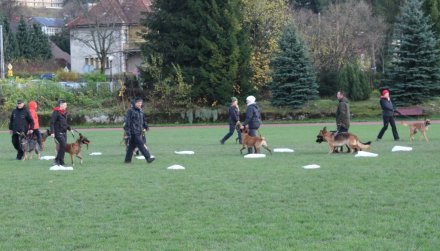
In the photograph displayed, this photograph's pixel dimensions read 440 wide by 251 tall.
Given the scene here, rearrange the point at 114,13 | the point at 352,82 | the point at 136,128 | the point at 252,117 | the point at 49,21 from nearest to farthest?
the point at 136,128
the point at 252,117
the point at 352,82
the point at 114,13
the point at 49,21

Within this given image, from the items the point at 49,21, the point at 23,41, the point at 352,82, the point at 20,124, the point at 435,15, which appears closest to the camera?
the point at 20,124

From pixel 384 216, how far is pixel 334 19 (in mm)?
50105

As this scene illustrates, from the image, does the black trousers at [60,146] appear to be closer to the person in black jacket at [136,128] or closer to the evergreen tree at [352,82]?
the person in black jacket at [136,128]

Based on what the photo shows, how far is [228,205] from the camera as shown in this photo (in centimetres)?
1103

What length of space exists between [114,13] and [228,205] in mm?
65301

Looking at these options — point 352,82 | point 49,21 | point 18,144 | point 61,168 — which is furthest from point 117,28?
point 49,21

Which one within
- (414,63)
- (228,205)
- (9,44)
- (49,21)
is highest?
(49,21)

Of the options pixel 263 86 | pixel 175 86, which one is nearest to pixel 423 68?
pixel 263 86

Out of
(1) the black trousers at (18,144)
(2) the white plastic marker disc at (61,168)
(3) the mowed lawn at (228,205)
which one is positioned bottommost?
(3) the mowed lawn at (228,205)

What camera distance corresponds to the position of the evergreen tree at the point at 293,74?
45875 millimetres

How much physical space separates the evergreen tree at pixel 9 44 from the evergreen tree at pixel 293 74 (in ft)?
147

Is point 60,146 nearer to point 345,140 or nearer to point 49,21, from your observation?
point 345,140

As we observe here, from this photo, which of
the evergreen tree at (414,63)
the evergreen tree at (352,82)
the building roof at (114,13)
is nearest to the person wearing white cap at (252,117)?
the evergreen tree at (414,63)

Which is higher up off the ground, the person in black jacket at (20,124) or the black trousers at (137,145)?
the person in black jacket at (20,124)
